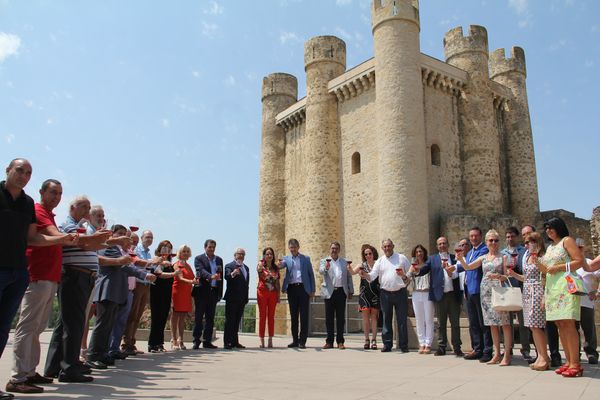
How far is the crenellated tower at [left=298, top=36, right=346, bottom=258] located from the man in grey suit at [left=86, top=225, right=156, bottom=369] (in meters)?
15.8

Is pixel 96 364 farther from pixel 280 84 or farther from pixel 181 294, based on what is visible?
pixel 280 84

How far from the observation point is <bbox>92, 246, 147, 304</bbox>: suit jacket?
6168mm

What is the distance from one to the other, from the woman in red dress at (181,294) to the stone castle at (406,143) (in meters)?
10.6

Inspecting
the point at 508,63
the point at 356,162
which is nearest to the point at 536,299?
the point at 356,162

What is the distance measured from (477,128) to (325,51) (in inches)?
308

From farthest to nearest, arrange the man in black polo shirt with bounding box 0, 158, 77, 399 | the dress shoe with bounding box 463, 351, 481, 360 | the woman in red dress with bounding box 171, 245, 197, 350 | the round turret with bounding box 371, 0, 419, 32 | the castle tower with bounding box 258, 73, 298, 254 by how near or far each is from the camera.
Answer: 1. the castle tower with bounding box 258, 73, 298, 254
2. the round turret with bounding box 371, 0, 419, 32
3. the woman in red dress with bounding box 171, 245, 197, 350
4. the dress shoe with bounding box 463, 351, 481, 360
5. the man in black polo shirt with bounding box 0, 158, 77, 399

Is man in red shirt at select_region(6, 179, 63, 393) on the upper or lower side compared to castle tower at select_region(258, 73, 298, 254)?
lower

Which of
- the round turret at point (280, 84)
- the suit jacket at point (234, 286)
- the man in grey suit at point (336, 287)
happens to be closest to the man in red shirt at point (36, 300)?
the suit jacket at point (234, 286)

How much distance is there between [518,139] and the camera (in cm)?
2328

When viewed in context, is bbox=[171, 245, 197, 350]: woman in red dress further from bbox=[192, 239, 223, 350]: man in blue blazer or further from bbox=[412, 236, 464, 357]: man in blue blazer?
bbox=[412, 236, 464, 357]: man in blue blazer

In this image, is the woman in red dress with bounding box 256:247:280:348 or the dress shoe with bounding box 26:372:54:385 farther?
the woman in red dress with bounding box 256:247:280:348

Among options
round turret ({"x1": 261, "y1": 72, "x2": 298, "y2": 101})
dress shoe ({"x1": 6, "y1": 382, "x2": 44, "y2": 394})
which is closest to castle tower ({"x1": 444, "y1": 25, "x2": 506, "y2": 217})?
round turret ({"x1": 261, "y1": 72, "x2": 298, "y2": 101})

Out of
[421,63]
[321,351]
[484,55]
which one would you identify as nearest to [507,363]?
[321,351]

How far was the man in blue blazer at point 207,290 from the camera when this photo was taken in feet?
29.0
